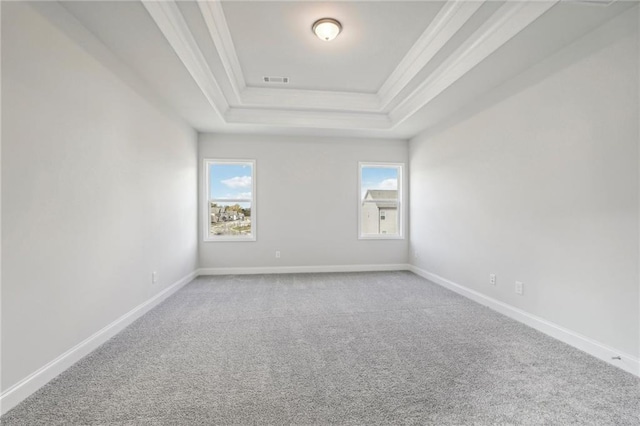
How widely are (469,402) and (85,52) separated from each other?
3561mm

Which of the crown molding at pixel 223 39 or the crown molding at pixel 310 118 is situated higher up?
the crown molding at pixel 223 39

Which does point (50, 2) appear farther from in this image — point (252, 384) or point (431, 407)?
point (431, 407)

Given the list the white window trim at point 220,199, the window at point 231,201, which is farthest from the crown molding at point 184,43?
the window at point 231,201

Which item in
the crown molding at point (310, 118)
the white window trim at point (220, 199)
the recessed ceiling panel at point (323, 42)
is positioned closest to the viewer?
the recessed ceiling panel at point (323, 42)

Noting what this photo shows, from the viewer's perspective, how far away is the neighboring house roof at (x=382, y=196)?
18.1ft

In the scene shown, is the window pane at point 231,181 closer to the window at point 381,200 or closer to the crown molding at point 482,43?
the window at point 381,200

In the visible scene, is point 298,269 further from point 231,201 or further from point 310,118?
point 310,118

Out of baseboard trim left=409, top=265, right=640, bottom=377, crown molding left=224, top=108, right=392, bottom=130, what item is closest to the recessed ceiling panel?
crown molding left=224, top=108, right=392, bottom=130

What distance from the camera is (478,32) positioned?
2.52m

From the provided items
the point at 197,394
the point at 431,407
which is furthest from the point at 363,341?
the point at 197,394

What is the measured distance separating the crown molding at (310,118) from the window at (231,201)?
951 mm

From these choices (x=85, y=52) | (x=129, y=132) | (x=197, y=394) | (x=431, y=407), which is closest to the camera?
(x=431, y=407)

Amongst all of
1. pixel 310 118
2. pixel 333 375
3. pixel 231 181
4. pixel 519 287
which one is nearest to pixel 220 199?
pixel 231 181

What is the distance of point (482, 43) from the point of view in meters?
2.57
